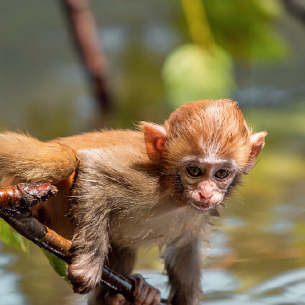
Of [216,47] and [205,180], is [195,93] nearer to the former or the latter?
[216,47]

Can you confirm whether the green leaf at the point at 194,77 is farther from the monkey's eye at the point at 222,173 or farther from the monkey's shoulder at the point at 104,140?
the monkey's eye at the point at 222,173

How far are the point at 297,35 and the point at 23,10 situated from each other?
7119 millimetres

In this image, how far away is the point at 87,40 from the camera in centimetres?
1043

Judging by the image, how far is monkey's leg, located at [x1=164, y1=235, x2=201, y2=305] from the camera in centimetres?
466

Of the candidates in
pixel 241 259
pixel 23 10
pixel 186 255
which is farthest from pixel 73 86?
pixel 186 255

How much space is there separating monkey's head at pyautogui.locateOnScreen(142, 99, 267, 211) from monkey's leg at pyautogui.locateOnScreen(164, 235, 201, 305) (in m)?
0.95

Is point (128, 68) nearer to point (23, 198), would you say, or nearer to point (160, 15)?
point (160, 15)

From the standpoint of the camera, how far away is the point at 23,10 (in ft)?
43.2

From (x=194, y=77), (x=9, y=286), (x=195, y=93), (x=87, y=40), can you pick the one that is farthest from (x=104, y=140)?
(x=87, y=40)

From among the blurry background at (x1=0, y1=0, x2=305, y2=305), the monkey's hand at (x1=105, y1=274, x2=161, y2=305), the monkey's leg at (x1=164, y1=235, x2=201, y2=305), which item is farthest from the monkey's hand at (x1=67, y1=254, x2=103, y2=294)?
the blurry background at (x1=0, y1=0, x2=305, y2=305)

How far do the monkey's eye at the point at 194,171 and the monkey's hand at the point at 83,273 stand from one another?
886mm

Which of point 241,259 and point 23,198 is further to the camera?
point 241,259

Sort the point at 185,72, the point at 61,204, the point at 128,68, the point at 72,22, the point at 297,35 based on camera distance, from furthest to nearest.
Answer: the point at 297,35
the point at 128,68
the point at 72,22
the point at 185,72
the point at 61,204

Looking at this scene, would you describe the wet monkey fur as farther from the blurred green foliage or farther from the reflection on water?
the blurred green foliage
